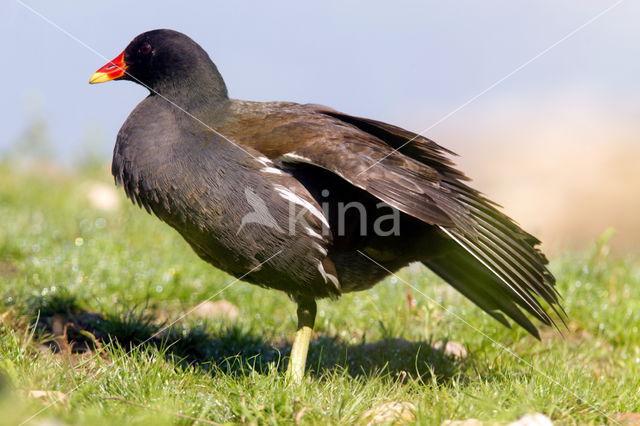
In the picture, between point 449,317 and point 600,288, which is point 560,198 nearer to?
point 600,288

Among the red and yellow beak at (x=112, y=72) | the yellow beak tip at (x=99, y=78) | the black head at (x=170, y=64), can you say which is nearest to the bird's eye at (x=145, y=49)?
the black head at (x=170, y=64)

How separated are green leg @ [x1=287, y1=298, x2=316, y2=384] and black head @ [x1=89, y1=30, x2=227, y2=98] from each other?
1.49 m

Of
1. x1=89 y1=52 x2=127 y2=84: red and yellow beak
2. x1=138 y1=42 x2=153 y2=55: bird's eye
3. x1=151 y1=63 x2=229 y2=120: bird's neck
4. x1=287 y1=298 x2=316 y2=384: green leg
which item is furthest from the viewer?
x1=89 y1=52 x2=127 y2=84: red and yellow beak

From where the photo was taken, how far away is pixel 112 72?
520 centimetres

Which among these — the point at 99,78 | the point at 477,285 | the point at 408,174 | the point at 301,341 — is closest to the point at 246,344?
the point at 301,341

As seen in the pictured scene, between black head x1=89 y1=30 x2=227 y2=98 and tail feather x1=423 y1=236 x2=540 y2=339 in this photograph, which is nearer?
black head x1=89 y1=30 x2=227 y2=98

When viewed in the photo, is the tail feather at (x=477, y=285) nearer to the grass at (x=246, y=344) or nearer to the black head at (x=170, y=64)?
the grass at (x=246, y=344)

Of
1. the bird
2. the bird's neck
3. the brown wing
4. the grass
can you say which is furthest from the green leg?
the bird's neck

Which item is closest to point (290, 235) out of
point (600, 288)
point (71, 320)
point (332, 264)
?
point (332, 264)

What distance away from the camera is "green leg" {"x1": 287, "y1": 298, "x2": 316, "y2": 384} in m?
4.47

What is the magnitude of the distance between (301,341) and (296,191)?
104cm
